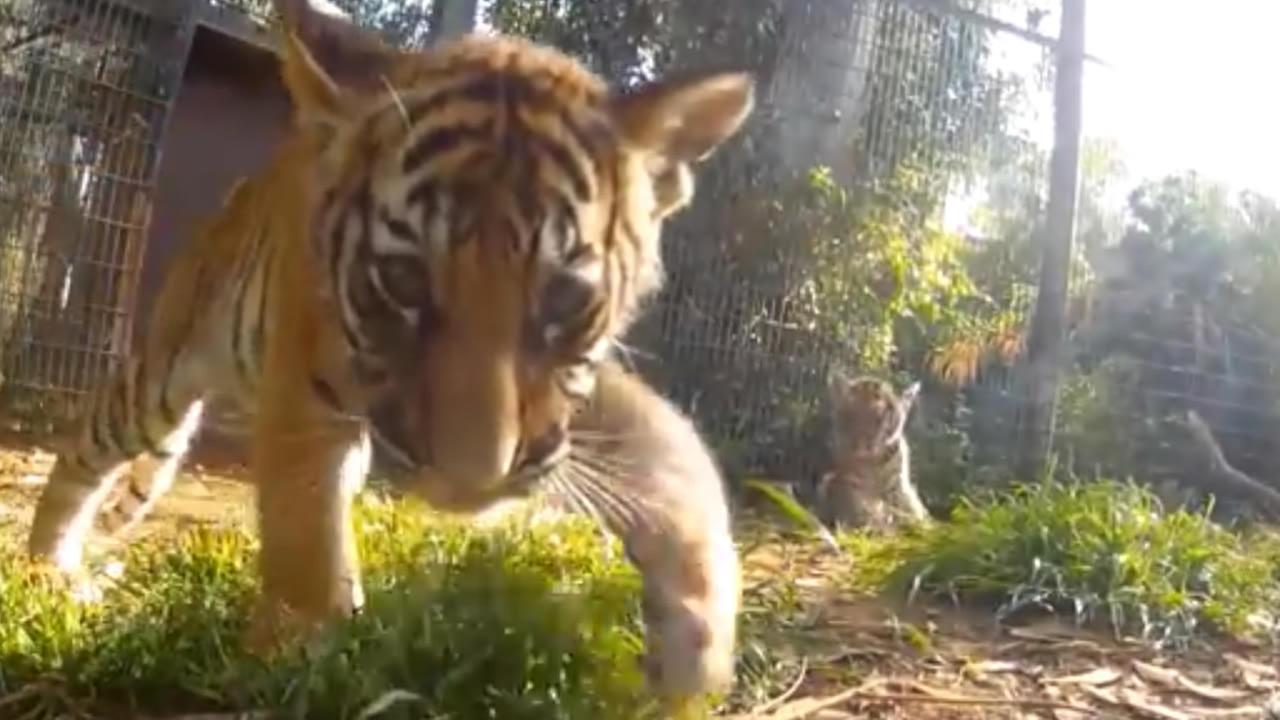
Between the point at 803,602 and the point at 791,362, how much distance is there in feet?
11.6

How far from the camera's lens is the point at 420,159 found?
2434 millimetres

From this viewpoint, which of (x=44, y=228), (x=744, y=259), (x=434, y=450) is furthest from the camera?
(x=744, y=259)

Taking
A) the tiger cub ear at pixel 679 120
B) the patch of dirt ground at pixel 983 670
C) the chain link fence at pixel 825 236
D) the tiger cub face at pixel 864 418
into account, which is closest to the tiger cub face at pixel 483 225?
the tiger cub ear at pixel 679 120

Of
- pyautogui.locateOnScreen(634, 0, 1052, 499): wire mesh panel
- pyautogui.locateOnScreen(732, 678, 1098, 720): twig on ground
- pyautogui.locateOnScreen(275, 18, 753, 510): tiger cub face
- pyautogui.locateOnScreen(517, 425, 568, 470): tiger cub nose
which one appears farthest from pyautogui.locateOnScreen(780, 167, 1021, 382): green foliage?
pyautogui.locateOnScreen(517, 425, 568, 470): tiger cub nose

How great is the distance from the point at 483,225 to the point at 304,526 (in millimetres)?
612

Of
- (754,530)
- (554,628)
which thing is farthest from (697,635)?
(754,530)

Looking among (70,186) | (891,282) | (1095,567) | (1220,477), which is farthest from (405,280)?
(1220,477)

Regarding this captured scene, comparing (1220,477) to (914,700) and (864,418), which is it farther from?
(914,700)

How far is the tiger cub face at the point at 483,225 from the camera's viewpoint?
2154 mm

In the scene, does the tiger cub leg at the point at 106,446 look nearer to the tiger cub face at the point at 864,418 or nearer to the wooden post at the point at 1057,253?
the tiger cub face at the point at 864,418

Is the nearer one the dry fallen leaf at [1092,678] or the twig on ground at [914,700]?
the twig on ground at [914,700]

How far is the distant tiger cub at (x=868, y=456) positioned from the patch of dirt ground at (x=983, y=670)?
92.4 inches

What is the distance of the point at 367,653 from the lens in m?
2.30

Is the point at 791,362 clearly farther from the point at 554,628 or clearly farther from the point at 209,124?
the point at 554,628
